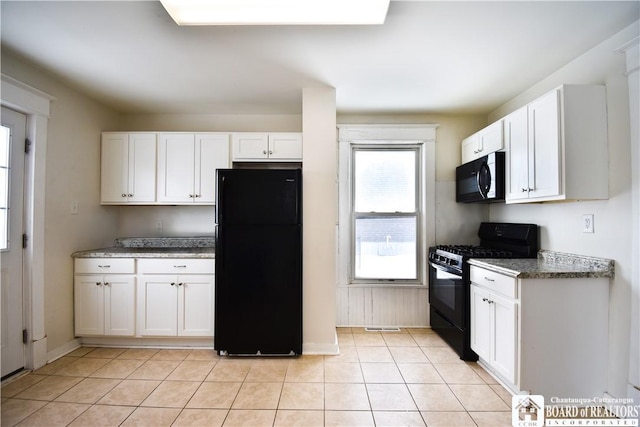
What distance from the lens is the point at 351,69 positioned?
2330 millimetres

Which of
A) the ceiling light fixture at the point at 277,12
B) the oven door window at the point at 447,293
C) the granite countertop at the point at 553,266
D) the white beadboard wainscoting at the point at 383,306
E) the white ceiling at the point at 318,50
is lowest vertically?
the white beadboard wainscoting at the point at 383,306

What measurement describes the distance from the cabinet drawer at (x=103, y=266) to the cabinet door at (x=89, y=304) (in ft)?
0.19

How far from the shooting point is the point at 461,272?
2539 millimetres

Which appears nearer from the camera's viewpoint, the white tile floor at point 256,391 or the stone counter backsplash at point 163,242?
the white tile floor at point 256,391

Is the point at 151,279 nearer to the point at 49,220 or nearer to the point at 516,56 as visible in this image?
the point at 49,220

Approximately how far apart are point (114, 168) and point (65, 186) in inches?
19.8

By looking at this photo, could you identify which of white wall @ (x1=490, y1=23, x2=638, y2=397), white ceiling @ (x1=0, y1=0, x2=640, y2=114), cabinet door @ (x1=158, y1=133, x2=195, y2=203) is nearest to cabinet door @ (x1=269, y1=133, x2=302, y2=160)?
white ceiling @ (x1=0, y1=0, x2=640, y2=114)

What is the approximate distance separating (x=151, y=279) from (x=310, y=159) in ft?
6.07

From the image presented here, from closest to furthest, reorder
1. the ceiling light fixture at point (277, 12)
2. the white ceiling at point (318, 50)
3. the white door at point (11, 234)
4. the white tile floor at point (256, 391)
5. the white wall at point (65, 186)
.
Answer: the ceiling light fixture at point (277, 12) → the white ceiling at point (318, 50) → the white tile floor at point (256, 391) → the white door at point (11, 234) → the white wall at point (65, 186)

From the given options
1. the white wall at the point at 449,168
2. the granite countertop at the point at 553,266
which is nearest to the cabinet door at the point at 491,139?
the white wall at the point at 449,168

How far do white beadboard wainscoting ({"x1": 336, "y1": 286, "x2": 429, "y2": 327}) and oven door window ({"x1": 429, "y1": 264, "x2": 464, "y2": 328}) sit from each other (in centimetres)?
18

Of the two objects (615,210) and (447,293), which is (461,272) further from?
(615,210)

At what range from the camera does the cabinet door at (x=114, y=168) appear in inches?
119

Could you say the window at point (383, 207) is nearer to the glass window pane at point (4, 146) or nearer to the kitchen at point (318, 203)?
the kitchen at point (318, 203)
